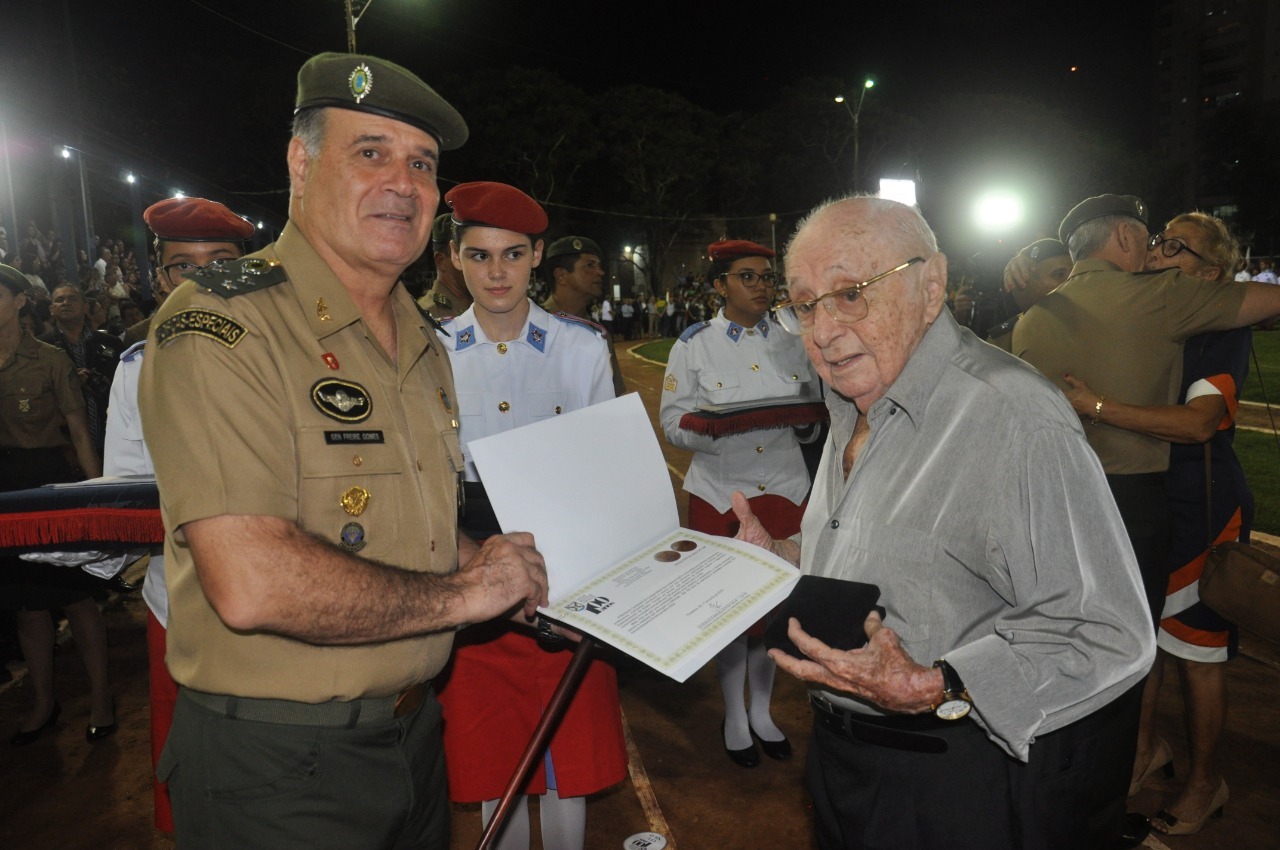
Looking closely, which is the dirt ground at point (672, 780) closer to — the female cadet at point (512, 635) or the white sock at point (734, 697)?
the white sock at point (734, 697)

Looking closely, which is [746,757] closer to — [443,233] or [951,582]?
[951,582]

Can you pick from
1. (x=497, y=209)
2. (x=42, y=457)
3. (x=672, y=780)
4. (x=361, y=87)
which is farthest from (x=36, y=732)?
(x=361, y=87)

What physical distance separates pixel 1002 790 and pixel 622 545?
3.29ft

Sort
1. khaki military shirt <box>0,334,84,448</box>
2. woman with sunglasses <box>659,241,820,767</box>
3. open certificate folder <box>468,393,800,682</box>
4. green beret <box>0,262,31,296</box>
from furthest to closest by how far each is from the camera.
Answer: khaki military shirt <box>0,334,84,448</box>, green beret <box>0,262,31,296</box>, woman with sunglasses <box>659,241,820,767</box>, open certificate folder <box>468,393,800,682</box>

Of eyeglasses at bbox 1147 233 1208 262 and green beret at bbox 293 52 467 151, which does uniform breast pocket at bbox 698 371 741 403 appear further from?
green beret at bbox 293 52 467 151

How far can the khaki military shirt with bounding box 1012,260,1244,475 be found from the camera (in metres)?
3.04

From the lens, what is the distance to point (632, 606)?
1.72m

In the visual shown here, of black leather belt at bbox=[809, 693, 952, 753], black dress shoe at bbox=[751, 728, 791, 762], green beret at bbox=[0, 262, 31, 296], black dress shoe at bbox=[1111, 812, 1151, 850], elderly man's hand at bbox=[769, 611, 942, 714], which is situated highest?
green beret at bbox=[0, 262, 31, 296]

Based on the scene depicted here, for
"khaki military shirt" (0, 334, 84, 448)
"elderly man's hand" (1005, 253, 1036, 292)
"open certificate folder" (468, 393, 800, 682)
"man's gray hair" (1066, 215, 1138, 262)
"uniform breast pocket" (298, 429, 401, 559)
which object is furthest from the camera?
"elderly man's hand" (1005, 253, 1036, 292)

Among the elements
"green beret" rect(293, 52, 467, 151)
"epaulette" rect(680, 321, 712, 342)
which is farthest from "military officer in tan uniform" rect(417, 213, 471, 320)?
"green beret" rect(293, 52, 467, 151)

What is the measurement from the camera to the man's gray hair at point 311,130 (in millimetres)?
1724

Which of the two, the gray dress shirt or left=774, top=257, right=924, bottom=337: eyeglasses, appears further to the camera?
left=774, top=257, right=924, bottom=337: eyeglasses

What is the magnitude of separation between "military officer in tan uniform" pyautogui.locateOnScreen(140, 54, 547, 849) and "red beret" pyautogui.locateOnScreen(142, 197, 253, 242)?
6.21ft

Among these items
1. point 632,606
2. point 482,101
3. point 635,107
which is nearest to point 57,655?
point 632,606
